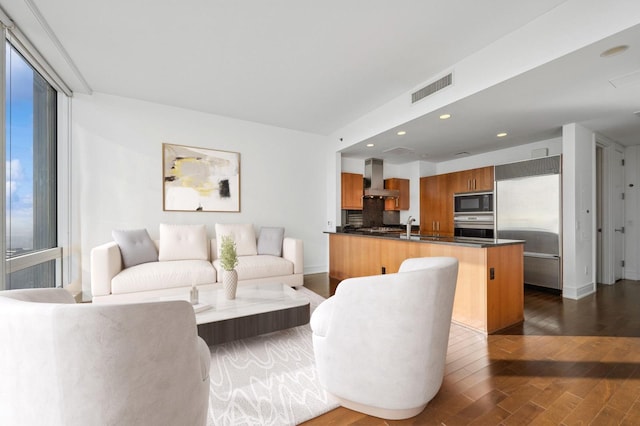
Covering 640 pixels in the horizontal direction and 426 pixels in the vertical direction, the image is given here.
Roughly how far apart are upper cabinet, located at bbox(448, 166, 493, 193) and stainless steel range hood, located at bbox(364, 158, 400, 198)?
49.4 inches

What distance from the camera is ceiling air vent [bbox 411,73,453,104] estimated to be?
112 inches

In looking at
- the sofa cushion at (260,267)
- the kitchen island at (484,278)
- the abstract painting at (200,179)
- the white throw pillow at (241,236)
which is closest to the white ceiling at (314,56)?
the abstract painting at (200,179)

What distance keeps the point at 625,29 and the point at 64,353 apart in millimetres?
3283

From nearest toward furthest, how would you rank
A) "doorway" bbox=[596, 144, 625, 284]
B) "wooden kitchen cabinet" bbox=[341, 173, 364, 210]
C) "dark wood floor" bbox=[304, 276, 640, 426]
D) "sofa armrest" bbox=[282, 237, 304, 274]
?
"dark wood floor" bbox=[304, 276, 640, 426]
"sofa armrest" bbox=[282, 237, 304, 274]
"doorway" bbox=[596, 144, 625, 284]
"wooden kitchen cabinet" bbox=[341, 173, 364, 210]

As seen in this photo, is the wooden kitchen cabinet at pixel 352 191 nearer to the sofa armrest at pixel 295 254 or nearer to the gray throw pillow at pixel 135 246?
the sofa armrest at pixel 295 254

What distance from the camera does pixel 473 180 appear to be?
496 cm

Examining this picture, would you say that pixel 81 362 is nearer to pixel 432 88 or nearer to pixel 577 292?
pixel 432 88

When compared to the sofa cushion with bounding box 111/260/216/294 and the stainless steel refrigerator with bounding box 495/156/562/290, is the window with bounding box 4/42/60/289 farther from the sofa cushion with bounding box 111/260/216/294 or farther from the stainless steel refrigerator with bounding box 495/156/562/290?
the stainless steel refrigerator with bounding box 495/156/562/290

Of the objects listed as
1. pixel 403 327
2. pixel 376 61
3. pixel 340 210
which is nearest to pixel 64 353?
pixel 403 327

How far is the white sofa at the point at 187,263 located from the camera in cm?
280

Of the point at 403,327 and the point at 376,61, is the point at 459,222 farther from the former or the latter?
the point at 403,327

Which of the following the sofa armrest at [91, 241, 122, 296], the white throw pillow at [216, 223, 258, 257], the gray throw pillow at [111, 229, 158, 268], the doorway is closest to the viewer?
the sofa armrest at [91, 241, 122, 296]

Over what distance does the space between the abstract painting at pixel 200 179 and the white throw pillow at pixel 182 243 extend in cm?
41

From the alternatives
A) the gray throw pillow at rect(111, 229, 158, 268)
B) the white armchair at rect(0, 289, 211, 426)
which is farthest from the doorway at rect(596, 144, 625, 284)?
the gray throw pillow at rect(111, 229, 158, 268)
